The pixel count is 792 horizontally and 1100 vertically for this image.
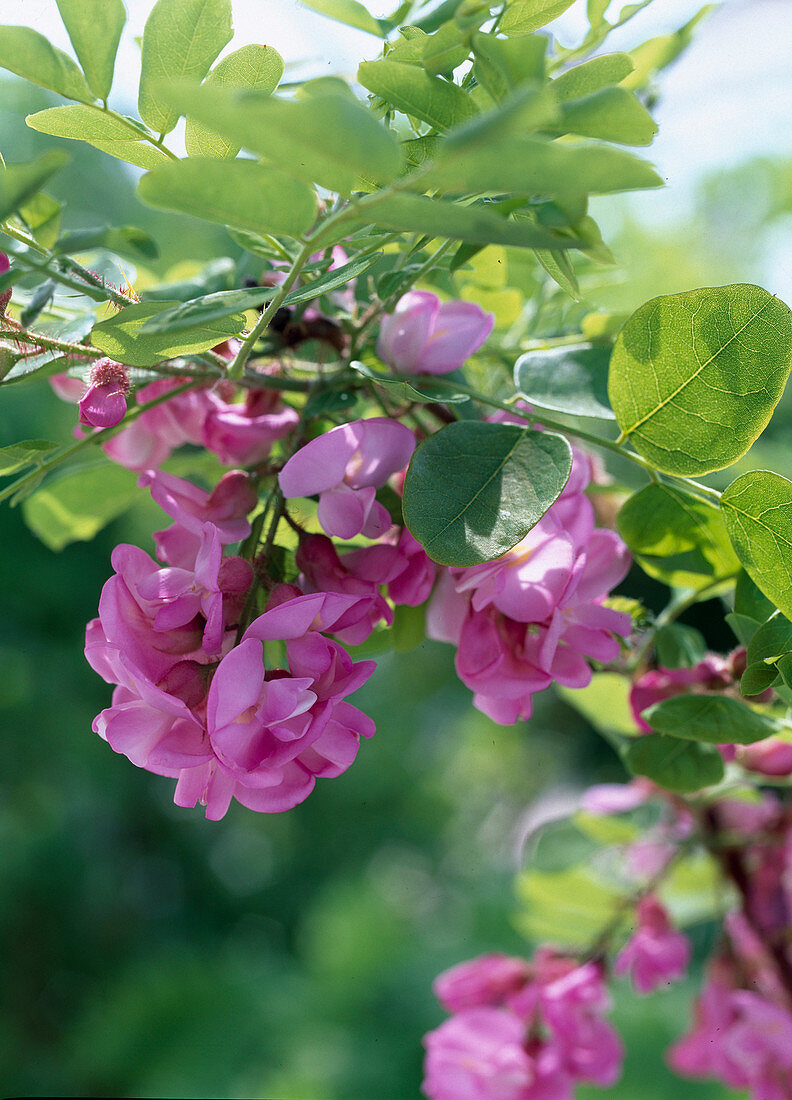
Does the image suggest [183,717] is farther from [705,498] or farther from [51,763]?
[51,763]

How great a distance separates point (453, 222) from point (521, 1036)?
14.3 inches

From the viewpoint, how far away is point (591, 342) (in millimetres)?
298

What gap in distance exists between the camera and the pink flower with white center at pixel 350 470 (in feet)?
0.65

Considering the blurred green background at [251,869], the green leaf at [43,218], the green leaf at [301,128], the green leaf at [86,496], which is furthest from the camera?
the blurred green background at [251,869]

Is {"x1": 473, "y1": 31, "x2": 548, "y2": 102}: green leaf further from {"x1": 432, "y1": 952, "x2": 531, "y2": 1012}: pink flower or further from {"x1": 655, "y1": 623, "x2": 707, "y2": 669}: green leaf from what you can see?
{"x1": 432, "y1": 952, "x2": 531, "y2": 1012}: pink flower

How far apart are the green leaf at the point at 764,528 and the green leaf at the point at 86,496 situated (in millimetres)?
209

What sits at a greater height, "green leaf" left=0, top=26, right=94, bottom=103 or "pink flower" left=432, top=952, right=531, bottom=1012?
"green leaf" left=0, top=26, right=94, bottom=103

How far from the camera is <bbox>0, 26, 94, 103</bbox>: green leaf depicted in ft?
0.60

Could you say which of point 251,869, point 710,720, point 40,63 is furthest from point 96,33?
point 251,869

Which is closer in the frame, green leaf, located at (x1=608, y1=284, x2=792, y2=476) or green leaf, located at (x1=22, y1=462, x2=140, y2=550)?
green leaf, located at (x1=608, y1=284, x2=792, y2=476)

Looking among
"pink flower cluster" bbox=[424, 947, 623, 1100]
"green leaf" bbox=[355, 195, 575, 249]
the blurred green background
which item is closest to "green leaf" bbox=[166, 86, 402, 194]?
"green leaf" bbox=[355, 195, 575, 249]

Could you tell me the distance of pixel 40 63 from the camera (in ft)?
0.63

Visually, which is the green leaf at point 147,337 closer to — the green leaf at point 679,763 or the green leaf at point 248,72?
the green leaf at point 248,72

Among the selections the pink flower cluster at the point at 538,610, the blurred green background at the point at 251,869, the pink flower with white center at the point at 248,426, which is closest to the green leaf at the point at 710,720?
the pink flower cluster at the point at 538,610
